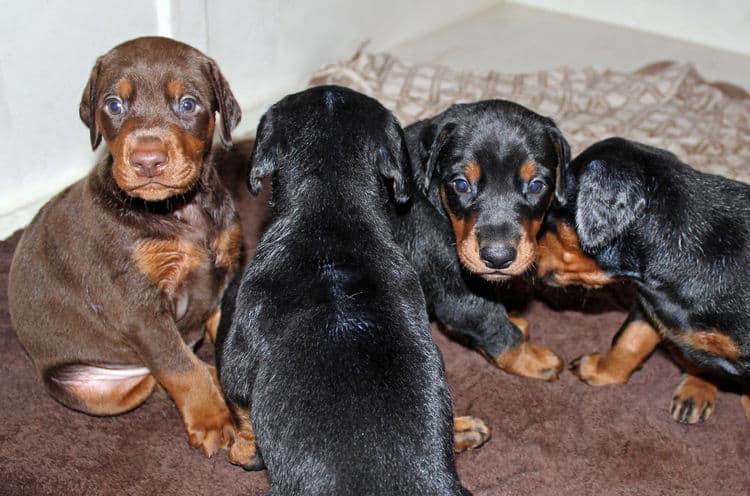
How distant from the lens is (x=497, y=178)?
4.48 meters

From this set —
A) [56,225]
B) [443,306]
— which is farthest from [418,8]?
[56,225]

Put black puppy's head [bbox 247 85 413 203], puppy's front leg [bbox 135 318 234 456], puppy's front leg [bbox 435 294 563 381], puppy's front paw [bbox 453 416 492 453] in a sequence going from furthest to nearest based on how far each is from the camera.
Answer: puppy's front leg [bbox 435 294 563 381], puppy's front paw [bbox 453 416 492 453], puppy's front leg [bbox 135 318 234 456], black puppy's head [bbox 247 85 413 203]

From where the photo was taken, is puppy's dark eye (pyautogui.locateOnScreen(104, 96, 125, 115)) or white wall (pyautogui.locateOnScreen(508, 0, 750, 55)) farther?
white wall (pyautogui.locateOnScreen(508, 0, 750, 55))

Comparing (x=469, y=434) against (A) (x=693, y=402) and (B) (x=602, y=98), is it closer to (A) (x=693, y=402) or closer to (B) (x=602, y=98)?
(A) (x=693, y=402)

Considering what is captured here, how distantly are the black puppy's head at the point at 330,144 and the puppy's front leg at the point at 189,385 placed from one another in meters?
0.88

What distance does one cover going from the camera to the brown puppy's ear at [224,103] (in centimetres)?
448

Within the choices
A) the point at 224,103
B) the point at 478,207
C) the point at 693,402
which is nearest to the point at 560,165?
the point at 478,207

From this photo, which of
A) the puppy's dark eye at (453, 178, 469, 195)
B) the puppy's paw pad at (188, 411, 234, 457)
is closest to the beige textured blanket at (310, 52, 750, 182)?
the puppy's dark eye at (453, 178, 469, 195)

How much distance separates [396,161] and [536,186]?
763 millimetres

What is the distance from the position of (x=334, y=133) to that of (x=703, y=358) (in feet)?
7.41

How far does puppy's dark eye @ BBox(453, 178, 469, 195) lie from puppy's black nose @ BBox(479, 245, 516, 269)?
14.4 inches

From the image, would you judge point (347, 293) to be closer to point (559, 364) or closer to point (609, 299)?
point (559, 364)

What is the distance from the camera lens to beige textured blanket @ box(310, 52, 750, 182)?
716cm

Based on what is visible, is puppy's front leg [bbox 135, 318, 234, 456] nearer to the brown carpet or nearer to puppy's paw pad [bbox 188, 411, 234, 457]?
puppy's paw pad [bbox 188, 411, 234, 457]
